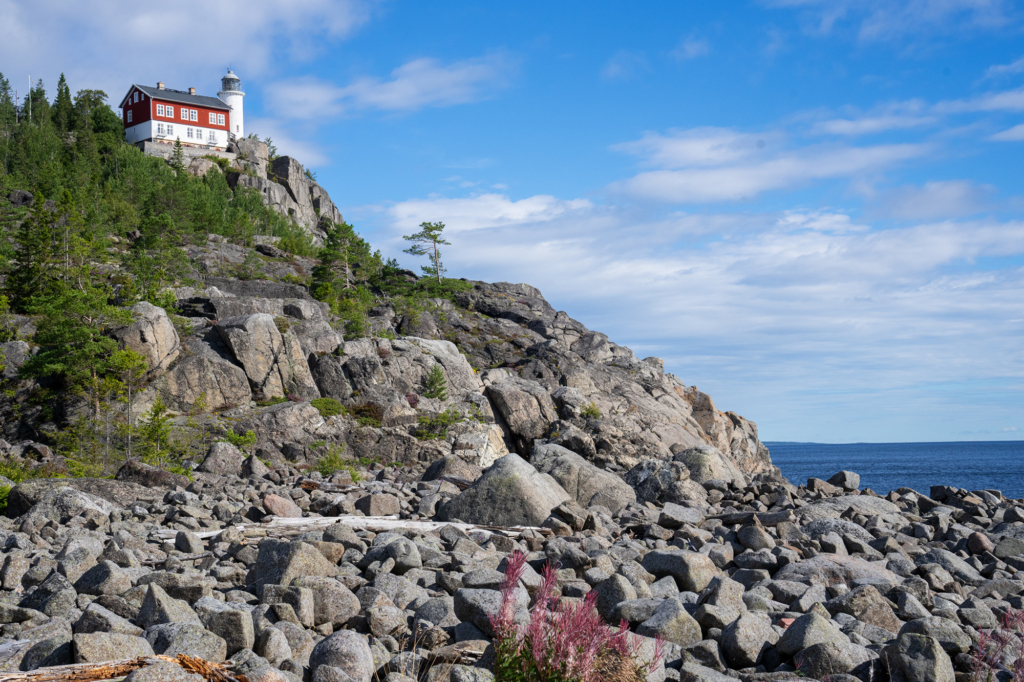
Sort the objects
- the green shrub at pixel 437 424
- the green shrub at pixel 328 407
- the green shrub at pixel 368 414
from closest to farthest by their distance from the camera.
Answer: the green shrub at pixel 328 407
the green shrub at pixel 368 414
the green shrub at pixel 437 424

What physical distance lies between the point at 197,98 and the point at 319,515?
332ft

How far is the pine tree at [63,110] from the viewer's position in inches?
3910

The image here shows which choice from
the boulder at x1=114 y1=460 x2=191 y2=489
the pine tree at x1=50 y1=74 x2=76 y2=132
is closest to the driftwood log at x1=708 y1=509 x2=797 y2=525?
the boulder at x1=114 y1=460 x2=191 y2=489

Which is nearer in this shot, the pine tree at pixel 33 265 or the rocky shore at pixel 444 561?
the rocky shore at pixel 444 561

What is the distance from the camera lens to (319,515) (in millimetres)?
14219

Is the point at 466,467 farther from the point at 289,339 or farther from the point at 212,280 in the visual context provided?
the point at 212,280

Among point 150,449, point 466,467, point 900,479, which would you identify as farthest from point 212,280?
point 900,479

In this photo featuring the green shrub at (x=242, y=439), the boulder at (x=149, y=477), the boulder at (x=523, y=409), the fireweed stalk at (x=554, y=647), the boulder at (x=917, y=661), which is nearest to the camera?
the fireweed stalk at (x=554, y=647)

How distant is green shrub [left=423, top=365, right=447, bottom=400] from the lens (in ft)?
136

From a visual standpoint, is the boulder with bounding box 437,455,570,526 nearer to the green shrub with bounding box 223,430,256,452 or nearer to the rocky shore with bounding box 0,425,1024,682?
the rocky shore with bounding box 0,425,1024,682

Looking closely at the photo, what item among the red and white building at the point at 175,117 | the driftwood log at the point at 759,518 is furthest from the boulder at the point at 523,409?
the red and white building at the point at 175,117

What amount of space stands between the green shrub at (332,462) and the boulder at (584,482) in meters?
12.8

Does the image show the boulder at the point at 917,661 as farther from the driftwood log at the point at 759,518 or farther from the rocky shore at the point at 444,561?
the driftwood log at the point at 759,518

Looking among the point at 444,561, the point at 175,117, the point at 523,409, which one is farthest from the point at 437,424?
the point at 175,117
